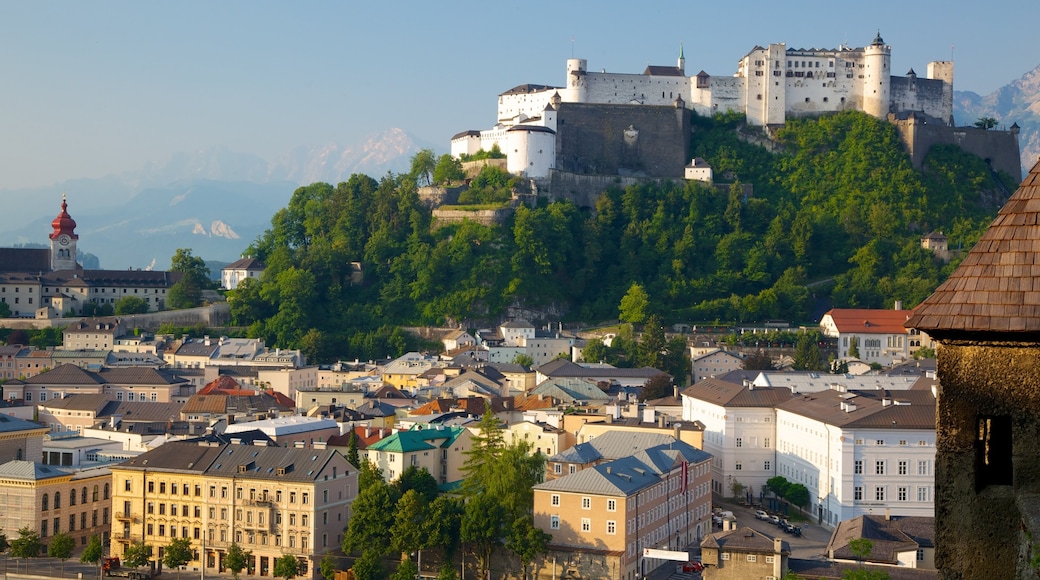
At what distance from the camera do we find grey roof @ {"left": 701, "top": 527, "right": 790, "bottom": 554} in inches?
1398

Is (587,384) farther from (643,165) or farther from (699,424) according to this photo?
(643,165)

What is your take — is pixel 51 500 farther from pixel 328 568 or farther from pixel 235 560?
pixel 328 568

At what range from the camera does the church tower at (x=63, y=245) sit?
100 meters

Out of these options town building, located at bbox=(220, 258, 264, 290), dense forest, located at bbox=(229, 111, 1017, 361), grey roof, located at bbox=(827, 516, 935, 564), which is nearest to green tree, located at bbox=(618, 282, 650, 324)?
dense forest, located at bbox=(229, 111, 1017, 361)

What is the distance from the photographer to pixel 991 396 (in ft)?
24.4

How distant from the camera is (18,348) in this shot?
272ft

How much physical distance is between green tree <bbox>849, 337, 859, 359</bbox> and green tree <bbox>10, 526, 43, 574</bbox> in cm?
5124

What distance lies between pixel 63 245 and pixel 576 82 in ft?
131

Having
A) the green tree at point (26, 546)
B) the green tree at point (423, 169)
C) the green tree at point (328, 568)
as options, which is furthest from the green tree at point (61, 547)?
the green tree at point (423, 169)

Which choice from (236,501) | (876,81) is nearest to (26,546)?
(236,501)

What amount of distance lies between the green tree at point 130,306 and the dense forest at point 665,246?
21.4 feet

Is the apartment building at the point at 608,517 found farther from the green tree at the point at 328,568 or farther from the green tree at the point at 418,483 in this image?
the green tree at the point at 328,568

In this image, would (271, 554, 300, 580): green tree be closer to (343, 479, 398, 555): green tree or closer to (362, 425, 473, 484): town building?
(343, 479, 398, 555): green tree

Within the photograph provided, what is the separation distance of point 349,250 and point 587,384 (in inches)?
1287
